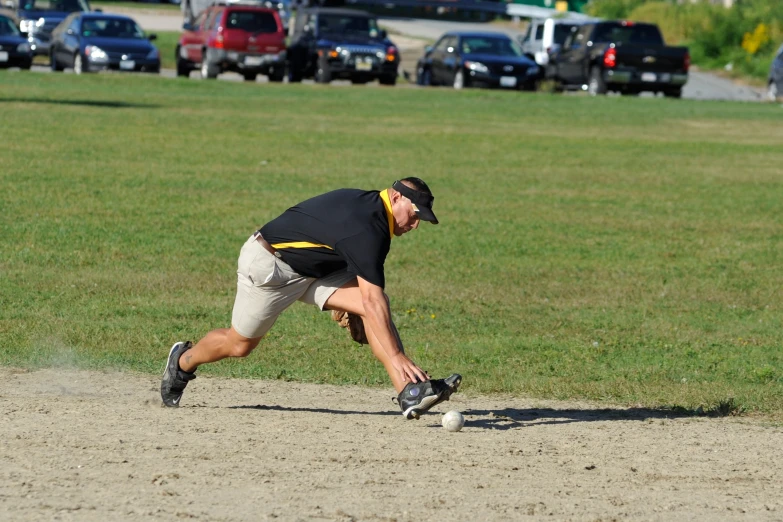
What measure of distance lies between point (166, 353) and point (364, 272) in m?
3.56

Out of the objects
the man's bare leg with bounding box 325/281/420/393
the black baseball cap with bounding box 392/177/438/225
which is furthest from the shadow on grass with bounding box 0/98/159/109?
the black baseball cap with bounding box 392/177/438/225

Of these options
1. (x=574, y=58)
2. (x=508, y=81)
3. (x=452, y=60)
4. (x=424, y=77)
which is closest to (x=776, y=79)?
(x=574, y=58)

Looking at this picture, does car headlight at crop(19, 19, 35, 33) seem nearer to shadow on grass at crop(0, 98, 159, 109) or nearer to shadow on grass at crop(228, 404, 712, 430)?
shadow on grass at crop(0, 98, 159, 109)

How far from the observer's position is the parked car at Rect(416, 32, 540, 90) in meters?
34.2

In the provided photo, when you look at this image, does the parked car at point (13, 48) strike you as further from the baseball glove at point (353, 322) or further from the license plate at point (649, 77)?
the baseball glove at point (353, 322)

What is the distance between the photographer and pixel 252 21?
34031mm

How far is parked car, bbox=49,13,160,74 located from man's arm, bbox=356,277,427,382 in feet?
86.4

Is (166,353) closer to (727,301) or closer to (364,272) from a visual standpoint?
(364,272)

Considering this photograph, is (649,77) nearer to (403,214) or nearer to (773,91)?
(773,91)

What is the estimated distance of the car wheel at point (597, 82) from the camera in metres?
34.5

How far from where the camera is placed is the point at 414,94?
105ft

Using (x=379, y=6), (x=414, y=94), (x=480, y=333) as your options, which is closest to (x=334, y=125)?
(x=414, y=94)

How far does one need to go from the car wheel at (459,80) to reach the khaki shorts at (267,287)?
27.0 meters

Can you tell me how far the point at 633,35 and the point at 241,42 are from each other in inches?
396
